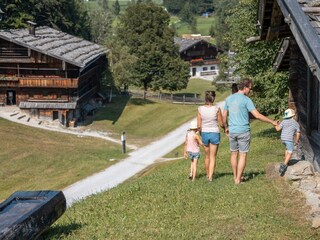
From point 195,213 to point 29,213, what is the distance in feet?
11.3

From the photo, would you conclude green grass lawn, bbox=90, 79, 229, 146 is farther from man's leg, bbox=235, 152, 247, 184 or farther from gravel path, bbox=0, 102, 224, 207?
man's leg, bbox=235, 152, 247, 184

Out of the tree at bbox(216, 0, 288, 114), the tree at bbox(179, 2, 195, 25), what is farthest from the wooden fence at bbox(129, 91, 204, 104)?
the tree at bbox(179, 2, 195, 25)

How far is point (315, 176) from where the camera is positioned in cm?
1039

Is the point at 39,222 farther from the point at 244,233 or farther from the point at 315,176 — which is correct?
the point at 315,176

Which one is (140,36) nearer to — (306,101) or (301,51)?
(306,101)

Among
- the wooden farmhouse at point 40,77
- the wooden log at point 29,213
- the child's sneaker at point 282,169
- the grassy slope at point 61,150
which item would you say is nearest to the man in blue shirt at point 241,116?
the child's sneaker at point 282,169

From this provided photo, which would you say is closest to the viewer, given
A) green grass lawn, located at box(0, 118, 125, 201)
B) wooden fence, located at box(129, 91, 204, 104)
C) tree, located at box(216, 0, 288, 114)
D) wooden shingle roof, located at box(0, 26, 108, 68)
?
tree, located at box(216, 0, 288, 114)

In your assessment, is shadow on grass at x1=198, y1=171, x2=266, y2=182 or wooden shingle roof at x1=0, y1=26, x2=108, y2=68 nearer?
shadow on grass at x1=198, y1=171, x2=266, y2=182

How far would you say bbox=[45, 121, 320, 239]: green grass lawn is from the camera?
8828 millimetres

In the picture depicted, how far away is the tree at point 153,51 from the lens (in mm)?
58406

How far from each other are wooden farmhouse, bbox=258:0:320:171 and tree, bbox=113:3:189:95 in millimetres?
44006

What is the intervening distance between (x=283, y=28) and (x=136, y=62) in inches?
1833

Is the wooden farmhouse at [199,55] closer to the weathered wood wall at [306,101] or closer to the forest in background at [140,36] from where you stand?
the forest in background at [140,36]

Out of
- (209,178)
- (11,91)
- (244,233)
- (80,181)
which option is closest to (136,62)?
(11,91)
